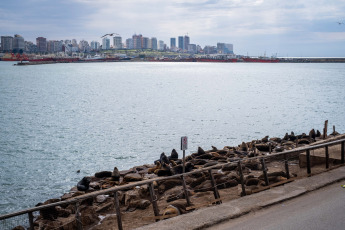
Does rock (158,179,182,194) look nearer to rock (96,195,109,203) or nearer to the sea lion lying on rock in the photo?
rock (96,195,109,203)

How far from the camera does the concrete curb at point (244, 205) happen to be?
838cm

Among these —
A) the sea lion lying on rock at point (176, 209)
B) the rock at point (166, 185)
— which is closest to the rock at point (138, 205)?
the rock at point (166, 185)

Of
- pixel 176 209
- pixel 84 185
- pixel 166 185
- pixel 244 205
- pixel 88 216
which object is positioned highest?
pixel 244 205

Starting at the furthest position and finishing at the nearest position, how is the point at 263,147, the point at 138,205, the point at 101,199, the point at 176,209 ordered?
the point at 263,147
the point at 101,199
the point at 138,205
the point at 176,209

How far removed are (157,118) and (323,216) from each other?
4563cm

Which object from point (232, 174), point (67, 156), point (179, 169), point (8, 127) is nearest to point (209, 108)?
point (8, 127)

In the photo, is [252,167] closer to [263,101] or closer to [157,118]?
[157,118]

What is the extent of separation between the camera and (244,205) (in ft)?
31.1

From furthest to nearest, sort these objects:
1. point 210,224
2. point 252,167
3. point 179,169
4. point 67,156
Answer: point 67,156 < point 179,169 < point 252,167 < point 210,224

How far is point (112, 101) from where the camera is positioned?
7806cm

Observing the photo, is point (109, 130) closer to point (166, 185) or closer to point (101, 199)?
point (101, 199)

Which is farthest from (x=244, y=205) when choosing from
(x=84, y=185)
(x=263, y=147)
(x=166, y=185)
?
(x=263, y=147)

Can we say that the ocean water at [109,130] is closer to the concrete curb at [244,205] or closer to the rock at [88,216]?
the rock at [88,216]

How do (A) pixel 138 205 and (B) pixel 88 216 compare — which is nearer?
(B) pixel 88 216
